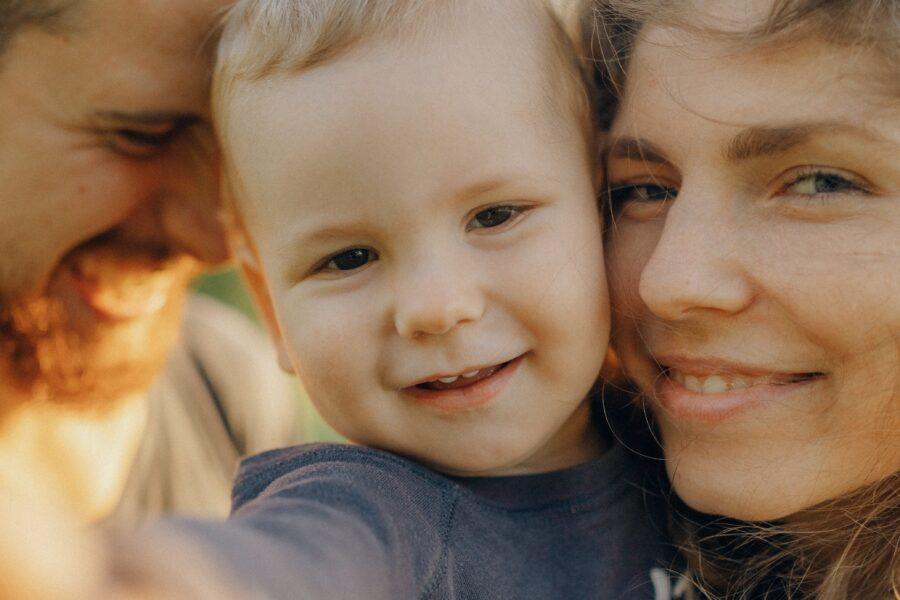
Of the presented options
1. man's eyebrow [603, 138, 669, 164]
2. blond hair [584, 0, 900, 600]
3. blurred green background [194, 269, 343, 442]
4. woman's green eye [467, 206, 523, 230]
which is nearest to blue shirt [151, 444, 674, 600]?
blond hair [584, 0, 900, 600]

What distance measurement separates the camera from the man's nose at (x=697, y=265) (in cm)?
164

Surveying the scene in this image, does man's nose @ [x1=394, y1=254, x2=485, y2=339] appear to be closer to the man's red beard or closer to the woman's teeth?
the woman's teeth

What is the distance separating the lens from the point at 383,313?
5.53 ft

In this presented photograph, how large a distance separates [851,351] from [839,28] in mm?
524

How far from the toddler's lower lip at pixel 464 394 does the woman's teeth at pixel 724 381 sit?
34 centimetres

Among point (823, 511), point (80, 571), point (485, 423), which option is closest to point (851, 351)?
point (823, 511)

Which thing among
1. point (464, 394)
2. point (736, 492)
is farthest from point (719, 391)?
point (464, 394)

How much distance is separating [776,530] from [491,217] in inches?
32.9

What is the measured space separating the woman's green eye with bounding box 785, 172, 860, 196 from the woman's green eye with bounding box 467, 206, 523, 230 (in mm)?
483

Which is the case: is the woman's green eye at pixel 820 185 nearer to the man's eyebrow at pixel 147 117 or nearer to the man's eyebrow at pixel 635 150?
the man's eyebrow at pixel 635 150

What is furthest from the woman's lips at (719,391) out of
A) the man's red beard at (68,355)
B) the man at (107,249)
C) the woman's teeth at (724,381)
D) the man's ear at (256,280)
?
the man's red beard at (68,355)

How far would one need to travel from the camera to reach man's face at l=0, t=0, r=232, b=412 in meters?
2.20

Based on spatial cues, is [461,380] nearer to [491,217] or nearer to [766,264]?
[491,217]

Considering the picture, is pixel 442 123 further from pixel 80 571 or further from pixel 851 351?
pixel 80 571
